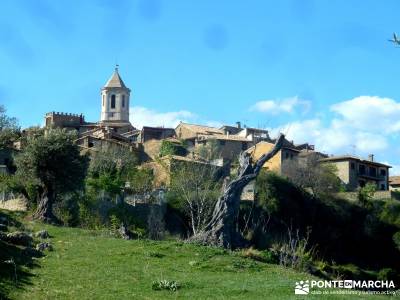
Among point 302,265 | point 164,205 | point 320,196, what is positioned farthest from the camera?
point 320,196

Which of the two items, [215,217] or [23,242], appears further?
[215,217]

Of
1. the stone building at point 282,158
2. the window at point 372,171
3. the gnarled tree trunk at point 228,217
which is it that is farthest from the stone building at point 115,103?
the gnarled tree trunk at point 228,217

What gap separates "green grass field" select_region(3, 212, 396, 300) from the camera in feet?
55.6

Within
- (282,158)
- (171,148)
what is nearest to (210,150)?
(171,148)

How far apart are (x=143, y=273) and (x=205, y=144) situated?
68.8m

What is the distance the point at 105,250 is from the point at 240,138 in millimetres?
69932

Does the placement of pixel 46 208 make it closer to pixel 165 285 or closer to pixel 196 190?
pixel 196 190

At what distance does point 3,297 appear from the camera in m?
15.3

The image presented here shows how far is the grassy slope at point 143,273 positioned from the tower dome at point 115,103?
92830 millimetres

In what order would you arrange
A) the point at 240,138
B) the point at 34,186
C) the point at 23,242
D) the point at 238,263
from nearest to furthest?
1. the point at 238,263
2. the point at 23,242
3. the point at 34,186
4. the point at 240,138

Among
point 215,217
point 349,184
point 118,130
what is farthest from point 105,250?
point 118,130

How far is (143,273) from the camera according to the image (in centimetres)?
1994

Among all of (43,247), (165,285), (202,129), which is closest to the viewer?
(165,285)

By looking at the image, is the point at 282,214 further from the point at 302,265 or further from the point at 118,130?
the point at 118,130
